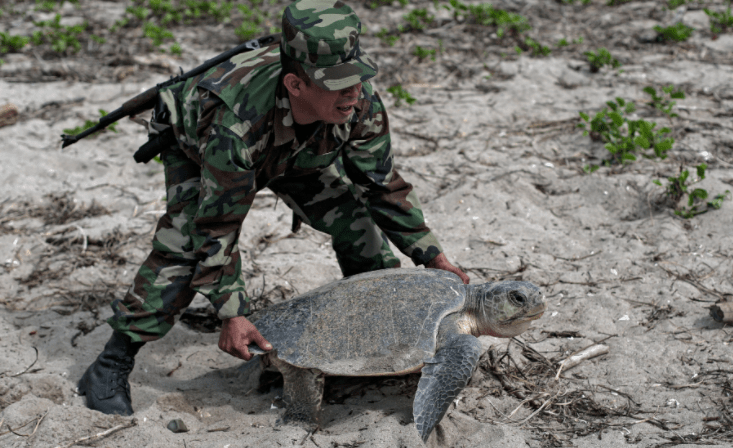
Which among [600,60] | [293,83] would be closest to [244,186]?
[293,83]

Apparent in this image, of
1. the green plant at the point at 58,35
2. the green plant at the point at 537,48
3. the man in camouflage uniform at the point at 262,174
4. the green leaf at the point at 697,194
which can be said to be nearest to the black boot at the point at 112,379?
the man in camouflage uniform at the point at 262,174

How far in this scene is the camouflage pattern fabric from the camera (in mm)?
2150

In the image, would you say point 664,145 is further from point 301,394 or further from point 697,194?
point 301,394

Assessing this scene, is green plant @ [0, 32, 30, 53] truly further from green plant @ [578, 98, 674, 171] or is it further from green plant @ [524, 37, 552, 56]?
→ green plant @ [578, 98, 674, 171]

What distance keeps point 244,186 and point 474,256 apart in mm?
1588

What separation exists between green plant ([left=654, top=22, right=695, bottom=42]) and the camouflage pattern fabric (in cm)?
432

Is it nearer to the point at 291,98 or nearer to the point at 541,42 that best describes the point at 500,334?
the point at 291,98

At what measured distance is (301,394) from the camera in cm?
236

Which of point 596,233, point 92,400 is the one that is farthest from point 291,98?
point 596,233

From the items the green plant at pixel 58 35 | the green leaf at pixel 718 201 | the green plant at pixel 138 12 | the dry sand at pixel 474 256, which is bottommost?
the dry sand at pixel 474 256

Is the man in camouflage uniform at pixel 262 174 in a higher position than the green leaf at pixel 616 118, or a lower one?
higher

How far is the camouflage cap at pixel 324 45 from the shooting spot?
1973mm

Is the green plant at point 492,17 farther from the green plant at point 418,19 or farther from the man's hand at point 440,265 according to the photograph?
the man's hand at point 440,265

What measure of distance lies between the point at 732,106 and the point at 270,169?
392 cm
